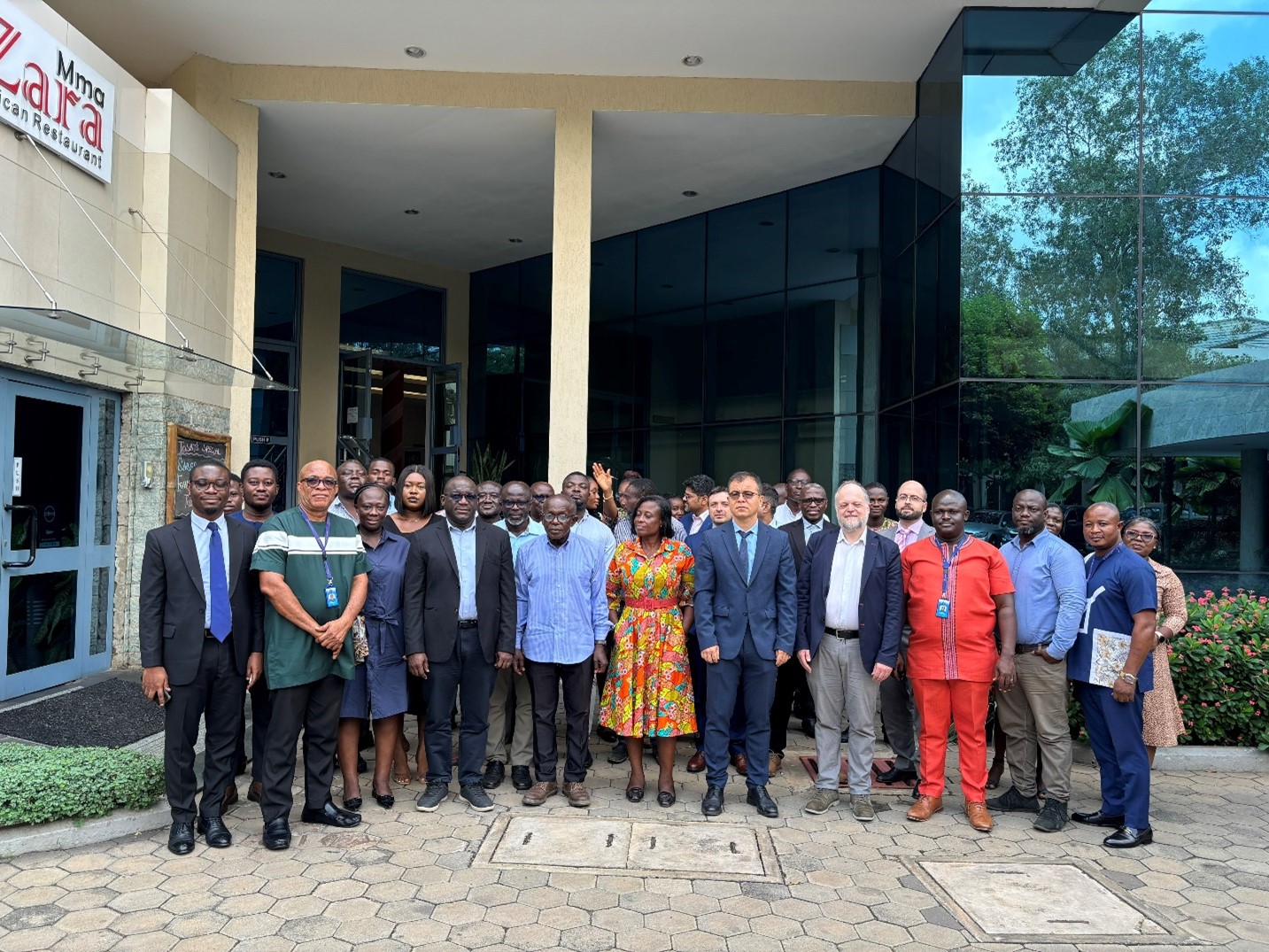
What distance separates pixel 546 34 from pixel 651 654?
6705mm

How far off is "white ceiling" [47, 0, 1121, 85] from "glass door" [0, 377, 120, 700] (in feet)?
12.7

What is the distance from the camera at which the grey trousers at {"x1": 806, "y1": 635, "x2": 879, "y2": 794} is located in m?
5.49

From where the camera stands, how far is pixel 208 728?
15.9 feet

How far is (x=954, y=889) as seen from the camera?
4.40 meters

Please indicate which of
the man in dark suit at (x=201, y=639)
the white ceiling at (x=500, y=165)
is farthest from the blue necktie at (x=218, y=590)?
the white ceiling at (x=500, y=165)

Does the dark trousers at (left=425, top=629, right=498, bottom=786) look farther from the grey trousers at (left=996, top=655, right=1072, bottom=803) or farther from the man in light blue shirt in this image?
the grey trousers at (left=996, top=655, right=1072, bottom=803)

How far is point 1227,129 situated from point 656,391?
Answer: 26.3ft

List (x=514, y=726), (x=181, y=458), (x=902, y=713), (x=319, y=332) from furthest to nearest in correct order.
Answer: (x=319, y=332)
(x=181, y=458)
(x=902, y=713)
(x=514, y=726)

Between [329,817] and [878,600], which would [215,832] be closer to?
[329,817]

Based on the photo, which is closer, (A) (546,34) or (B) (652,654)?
(B) (652,654)

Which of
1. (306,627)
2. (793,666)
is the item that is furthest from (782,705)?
(306,627)

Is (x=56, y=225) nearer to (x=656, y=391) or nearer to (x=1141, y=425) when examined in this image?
(x=656, y=391)

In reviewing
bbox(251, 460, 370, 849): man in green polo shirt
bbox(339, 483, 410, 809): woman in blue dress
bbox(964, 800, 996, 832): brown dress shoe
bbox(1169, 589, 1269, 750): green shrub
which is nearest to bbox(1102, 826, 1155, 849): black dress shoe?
bbox(964, 800, 996, 832): brown dress shoe

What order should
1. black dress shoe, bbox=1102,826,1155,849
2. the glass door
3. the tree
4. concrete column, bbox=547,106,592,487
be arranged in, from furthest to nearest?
concrete column, bbox=547,106,592,487 < the tree < the glass door < black dress shoe, bbox=1102,826,1155,849
